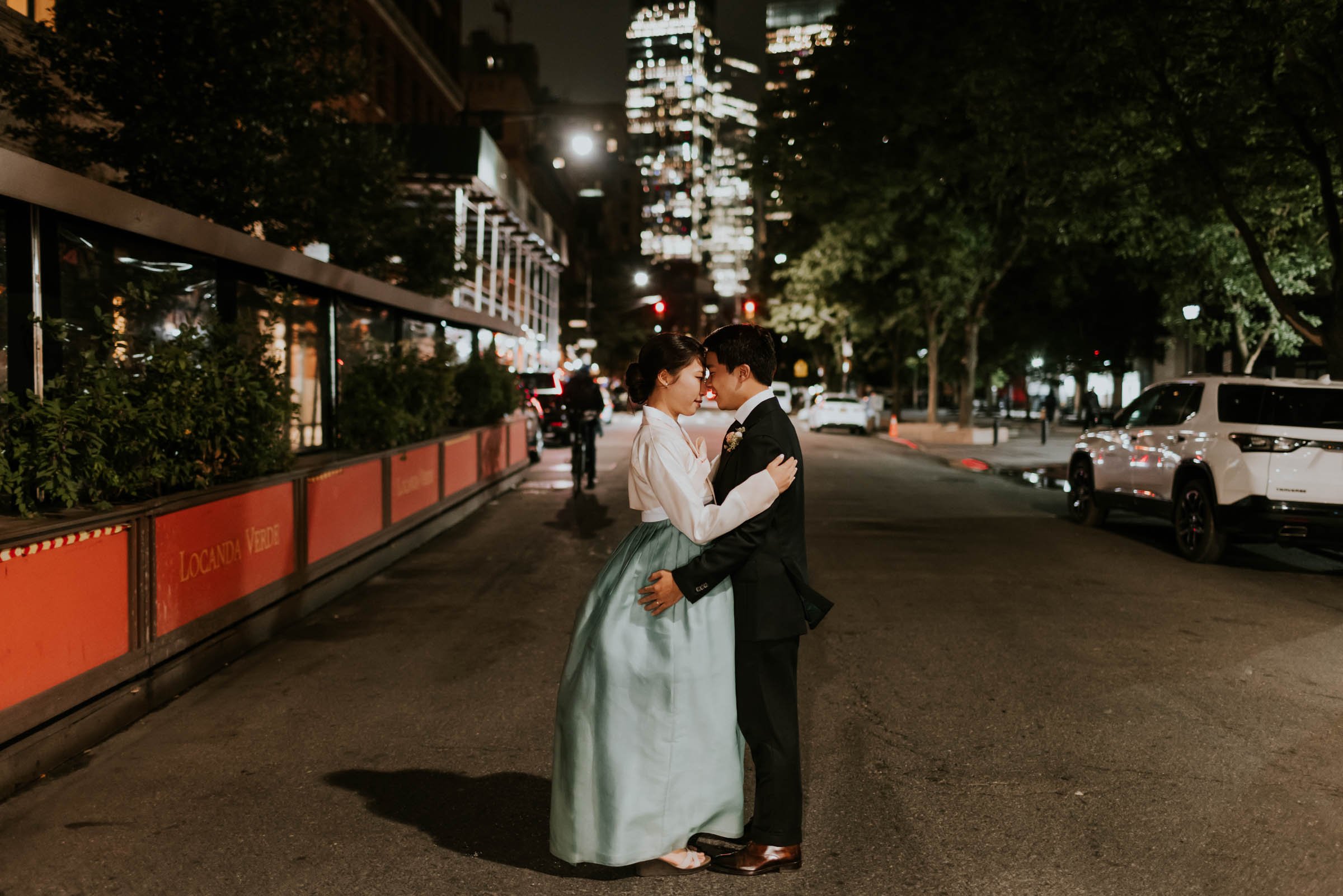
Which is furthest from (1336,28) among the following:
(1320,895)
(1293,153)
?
(1320,895)

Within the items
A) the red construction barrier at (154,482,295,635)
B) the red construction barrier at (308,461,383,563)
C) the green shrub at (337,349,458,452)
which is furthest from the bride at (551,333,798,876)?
the green shrub at (337,349,458,452)

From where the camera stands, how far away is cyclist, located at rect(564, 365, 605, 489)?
54.6 ft

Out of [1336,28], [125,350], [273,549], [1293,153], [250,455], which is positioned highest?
[1336,28]

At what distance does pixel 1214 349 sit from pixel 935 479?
23.2 meters

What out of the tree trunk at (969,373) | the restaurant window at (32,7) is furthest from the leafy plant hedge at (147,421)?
the tree trunk at (969,373)

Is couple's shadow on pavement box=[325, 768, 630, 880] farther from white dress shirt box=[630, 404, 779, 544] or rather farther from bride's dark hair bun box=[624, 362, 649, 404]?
bride's dark hair bun box=[624, 362, 649, 404]

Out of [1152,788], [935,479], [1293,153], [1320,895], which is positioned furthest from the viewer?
[935,479]

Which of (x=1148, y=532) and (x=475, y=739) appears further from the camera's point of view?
(x=1148, y=532)

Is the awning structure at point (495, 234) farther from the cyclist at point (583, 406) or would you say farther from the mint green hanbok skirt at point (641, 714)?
the mint green hanbok skirt at point (641, 714)

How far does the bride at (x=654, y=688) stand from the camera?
3.60 meters

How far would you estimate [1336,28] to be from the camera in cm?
1400

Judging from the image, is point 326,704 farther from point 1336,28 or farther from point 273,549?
point 1336,28

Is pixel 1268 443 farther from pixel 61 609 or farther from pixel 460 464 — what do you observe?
pixel 460 464

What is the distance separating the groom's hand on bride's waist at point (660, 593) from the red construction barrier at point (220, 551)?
387 cm
